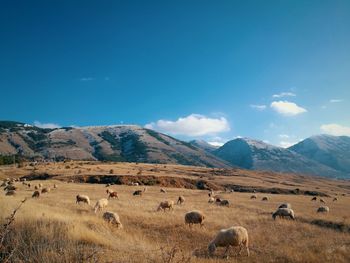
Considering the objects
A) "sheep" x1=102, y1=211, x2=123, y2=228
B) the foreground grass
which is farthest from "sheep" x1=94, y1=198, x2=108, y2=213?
"sheep" x1=102, y1=211, x2=123, y2=228

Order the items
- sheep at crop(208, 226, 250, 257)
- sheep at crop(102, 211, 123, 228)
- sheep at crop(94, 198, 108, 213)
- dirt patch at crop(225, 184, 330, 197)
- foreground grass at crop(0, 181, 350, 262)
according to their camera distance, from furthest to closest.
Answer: dirt patch at crop(225, 184, 330, 197)
sheep at crop(94, 198, 108, 213)
sheep at crop(102, 211, 123, 228)
sheep at crop(208, 226, 250, 257)
foreground grass at crop(0, 181, 350, 262)

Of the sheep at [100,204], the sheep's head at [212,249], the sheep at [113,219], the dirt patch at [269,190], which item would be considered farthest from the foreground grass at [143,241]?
the dirt patch at [269,190]

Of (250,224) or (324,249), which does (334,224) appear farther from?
(324,249)

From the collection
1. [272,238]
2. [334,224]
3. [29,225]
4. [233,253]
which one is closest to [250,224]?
[272,238]

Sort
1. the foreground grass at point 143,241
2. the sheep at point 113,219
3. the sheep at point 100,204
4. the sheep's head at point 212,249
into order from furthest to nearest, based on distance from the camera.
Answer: the sheep at point 100,204
the sheep at point 113,219
the sheep's head at point 212,249
the foreground grass at point 143,241

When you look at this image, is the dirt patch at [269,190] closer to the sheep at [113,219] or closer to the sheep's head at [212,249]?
the sheep at [113,219]

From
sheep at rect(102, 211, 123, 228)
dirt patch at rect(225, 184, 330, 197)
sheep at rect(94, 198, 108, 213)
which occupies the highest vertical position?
sheep at rect(102, 211, 123, 228)

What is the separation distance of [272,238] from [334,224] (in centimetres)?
1046

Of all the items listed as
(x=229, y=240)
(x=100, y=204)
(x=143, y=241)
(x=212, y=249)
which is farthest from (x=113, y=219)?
(x=100, y=204)

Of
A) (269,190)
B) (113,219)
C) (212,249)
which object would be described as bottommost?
(269,190)

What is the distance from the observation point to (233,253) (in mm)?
15562

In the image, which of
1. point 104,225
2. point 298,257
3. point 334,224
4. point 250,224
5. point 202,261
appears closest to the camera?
point 202,261

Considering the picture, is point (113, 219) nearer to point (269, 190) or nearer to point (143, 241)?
point (143, 241)

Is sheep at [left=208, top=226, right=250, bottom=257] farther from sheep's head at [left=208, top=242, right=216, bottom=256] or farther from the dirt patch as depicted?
the dirt patch
